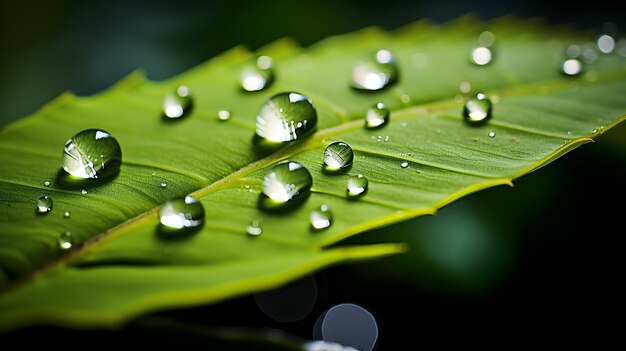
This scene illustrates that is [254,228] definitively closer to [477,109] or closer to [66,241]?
[66,241]

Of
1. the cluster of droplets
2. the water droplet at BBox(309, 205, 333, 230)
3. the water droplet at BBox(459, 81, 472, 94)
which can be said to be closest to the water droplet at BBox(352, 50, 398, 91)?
the cluster of droplets

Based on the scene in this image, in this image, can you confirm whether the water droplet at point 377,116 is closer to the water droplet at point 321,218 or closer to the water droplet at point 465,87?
the water droplet at point 465,87

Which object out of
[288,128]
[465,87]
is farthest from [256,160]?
[465,87]

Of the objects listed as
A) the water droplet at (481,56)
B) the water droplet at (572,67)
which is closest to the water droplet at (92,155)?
the water droplet at (481,56)

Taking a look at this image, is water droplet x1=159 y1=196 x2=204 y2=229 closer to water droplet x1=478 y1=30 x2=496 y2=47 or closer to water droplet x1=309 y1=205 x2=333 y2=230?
water droplet x1=309 y1=205 x2=333 y2=230

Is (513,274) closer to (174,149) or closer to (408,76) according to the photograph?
(408,76)
